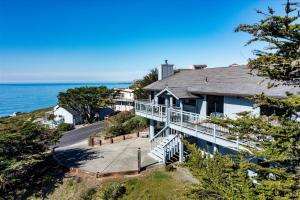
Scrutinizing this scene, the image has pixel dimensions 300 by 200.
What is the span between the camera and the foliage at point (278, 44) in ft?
18.7

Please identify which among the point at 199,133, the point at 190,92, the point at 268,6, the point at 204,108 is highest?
the point at 268,6

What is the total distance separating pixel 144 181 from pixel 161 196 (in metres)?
2.21

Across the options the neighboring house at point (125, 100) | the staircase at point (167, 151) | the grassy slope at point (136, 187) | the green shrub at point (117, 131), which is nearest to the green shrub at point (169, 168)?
the grassy slope at point (136, 187)

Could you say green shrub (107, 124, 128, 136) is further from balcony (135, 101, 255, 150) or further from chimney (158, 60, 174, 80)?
chimney (158, 60, 174, 80)

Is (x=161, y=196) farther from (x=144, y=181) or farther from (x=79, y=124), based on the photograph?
(x=79, y=124)

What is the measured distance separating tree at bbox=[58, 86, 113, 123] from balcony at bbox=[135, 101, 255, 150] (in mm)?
25551

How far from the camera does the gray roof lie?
554 inches

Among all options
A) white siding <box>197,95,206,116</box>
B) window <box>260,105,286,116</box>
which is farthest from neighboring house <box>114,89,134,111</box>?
window <box>260,105,286,116</box>

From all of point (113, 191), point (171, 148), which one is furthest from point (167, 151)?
point (113, 191)

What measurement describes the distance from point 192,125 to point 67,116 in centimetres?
3570

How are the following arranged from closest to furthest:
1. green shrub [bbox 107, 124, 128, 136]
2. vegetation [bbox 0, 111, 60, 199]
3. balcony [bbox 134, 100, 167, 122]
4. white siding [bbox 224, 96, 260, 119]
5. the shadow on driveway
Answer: white siding [bbox 224, 96, 260, 119]
vegetation [bbox 0, 111, 60, 199]
balcony [bbox 134, 100, 167, 122]
the shadow on driveway
green shrub [bbox 107, 124, 128, 136]

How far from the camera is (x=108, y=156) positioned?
22031mm

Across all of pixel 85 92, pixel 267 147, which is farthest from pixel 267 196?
pixel 85 92

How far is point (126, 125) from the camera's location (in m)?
31.7
